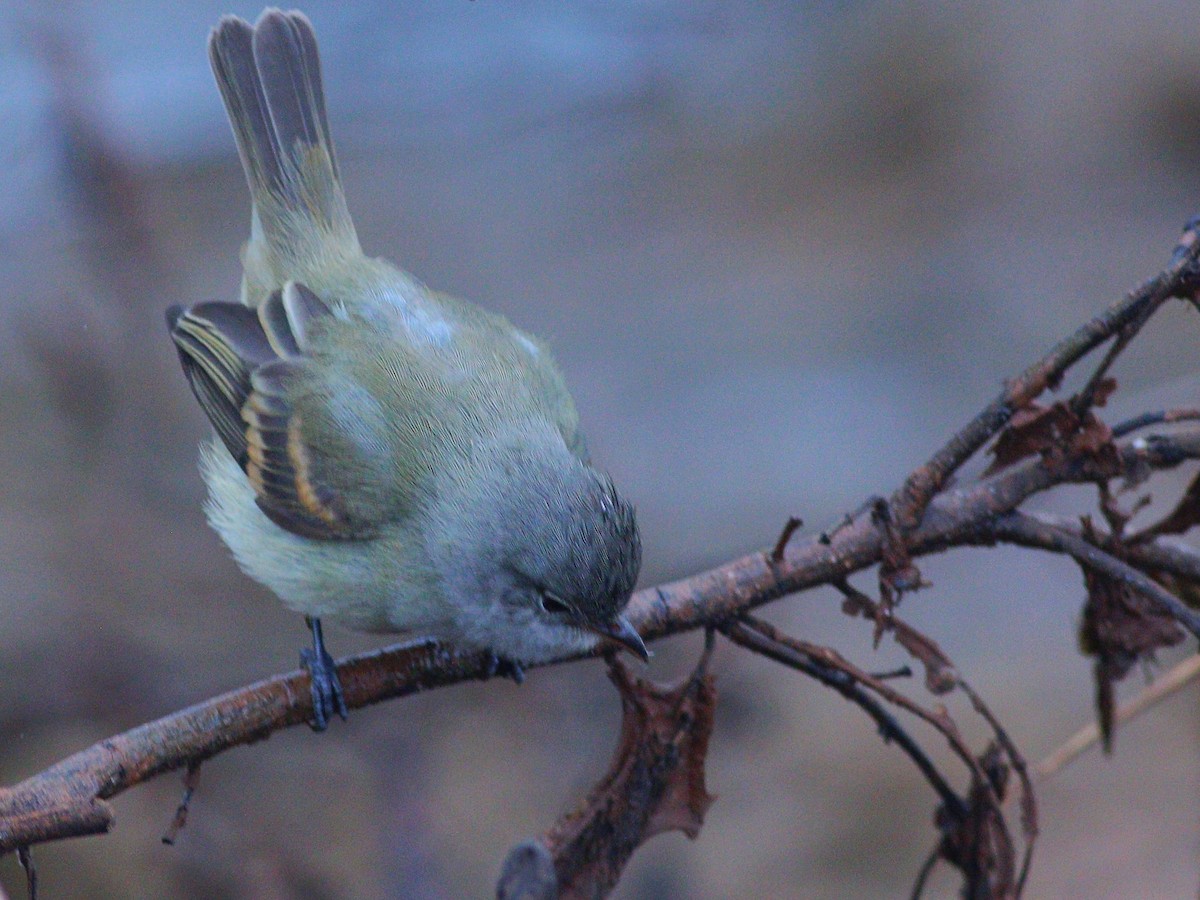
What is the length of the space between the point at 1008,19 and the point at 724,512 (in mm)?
3311

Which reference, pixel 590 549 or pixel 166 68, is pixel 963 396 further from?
pixel 590 549

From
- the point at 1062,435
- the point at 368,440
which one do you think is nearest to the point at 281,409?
the point at 368,440

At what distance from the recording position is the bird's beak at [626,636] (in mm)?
2232

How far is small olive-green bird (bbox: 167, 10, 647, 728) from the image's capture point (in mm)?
2465

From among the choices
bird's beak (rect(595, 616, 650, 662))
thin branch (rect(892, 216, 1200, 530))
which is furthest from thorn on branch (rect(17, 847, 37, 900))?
thin branch (rect(892, 216, 1200, 530))

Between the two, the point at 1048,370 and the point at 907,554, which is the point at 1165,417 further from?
the point at 907,554

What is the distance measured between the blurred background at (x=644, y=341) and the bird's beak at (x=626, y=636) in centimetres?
154

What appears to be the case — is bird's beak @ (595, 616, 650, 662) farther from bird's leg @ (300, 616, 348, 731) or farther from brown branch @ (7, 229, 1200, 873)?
bird's leg @ (300, 616, 348, 731)

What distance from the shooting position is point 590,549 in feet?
7.76

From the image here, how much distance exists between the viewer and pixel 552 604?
245cm

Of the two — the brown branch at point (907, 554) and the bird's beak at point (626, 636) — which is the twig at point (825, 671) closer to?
the brown branch at point (907, 554)

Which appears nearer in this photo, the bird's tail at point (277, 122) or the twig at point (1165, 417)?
the twig at point (1165, 417)

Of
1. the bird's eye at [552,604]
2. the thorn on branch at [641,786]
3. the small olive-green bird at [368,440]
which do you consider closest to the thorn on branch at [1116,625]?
the thorn on branch at [641,786]

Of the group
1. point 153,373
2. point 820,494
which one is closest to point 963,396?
point 820,494
